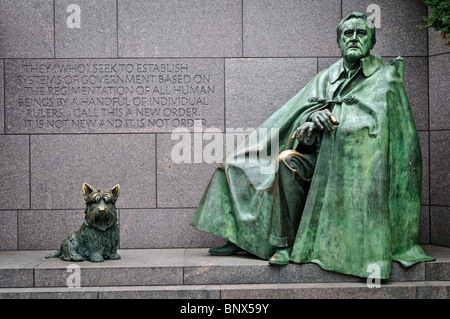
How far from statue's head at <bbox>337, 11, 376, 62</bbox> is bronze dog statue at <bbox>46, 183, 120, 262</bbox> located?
112 inches

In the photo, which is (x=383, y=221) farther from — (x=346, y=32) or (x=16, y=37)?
(x=16, y=37)

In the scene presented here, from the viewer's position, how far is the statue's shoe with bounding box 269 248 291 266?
5.69 m

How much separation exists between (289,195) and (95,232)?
2.08m

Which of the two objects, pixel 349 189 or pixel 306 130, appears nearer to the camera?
pixel 349 189

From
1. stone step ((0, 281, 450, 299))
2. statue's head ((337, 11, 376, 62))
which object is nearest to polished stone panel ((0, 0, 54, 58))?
stone step ((0, 281, 450, 299))

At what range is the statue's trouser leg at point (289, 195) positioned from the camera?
18.9 feet

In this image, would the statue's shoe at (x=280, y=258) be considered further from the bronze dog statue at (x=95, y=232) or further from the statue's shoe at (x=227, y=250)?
the bronze dog statue at (x=95, y=232)

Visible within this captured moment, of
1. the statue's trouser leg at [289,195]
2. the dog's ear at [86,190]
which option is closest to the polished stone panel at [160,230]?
the dog's ear at [86,190]

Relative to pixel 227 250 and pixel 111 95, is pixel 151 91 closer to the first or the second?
pixel 111 95

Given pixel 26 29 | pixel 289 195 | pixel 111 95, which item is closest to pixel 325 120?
pixel 289 195

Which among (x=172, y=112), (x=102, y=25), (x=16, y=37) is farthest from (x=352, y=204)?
(x=16, y=37)

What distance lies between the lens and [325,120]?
5602 mm

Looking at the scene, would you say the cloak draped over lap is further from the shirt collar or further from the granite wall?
the granite wall

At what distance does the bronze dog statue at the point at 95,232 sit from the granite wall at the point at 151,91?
1.21 meters
